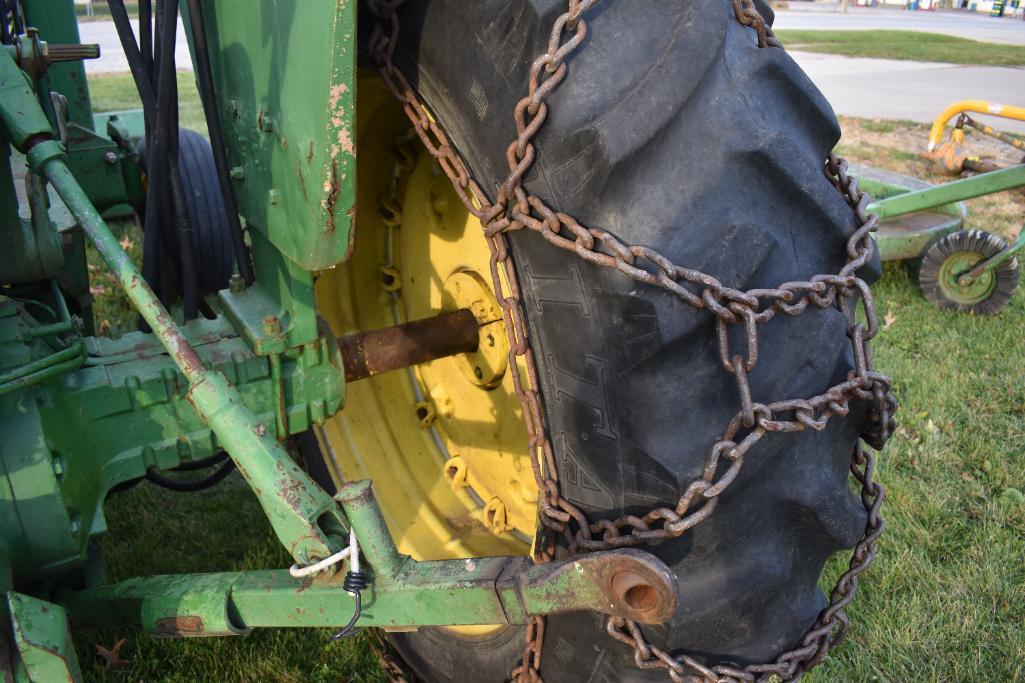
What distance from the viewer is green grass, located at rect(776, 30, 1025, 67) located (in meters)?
14.5

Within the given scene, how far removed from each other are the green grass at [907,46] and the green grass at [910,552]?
41.7ft

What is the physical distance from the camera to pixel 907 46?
16594 mm

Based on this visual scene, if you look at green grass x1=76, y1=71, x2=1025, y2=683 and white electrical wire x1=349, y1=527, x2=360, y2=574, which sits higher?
white electrical wire x1=349, y1=527, x2=360, y2=574

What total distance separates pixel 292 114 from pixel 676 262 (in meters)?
0.65

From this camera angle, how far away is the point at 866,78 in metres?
11.9

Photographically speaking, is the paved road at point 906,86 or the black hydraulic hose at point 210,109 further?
the paved road at point 906,86

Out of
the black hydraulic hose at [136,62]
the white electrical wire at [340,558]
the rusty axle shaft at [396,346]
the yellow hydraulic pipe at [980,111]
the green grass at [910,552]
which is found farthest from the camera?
the yellow hydraulic pipe at [980,111]

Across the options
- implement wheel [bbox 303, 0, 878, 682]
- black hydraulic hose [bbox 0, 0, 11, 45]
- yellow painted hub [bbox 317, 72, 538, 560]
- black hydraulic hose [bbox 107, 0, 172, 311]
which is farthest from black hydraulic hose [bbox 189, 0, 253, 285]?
black hydraulic hose [bbox 0, 0, 11, 45]

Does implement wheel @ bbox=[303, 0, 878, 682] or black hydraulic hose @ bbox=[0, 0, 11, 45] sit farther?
black hydraulic hose @ bbox=[0, 0, 11, 45]

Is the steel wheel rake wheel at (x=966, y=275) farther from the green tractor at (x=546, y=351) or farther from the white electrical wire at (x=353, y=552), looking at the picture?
the white electrical wire at (x=353, y=552)

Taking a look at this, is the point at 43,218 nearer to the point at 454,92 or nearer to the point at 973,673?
the point at 454,92

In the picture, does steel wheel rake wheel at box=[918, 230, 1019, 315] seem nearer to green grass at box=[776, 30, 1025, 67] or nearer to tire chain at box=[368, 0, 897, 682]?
tire chain at box=[368, 0, 897, 682]

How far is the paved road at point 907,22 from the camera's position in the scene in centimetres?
2073

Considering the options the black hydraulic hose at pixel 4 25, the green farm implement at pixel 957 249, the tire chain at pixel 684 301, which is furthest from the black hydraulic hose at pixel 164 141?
the green farm implement at pixel 957 249
